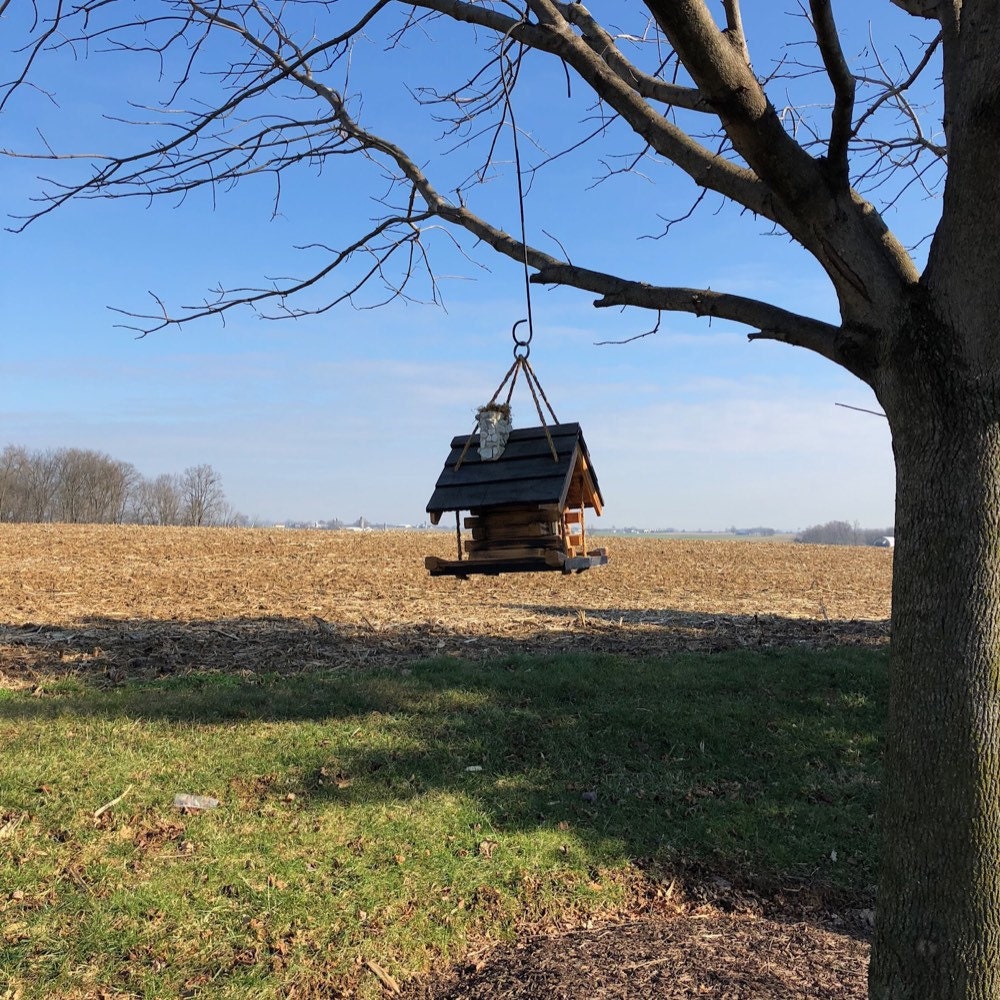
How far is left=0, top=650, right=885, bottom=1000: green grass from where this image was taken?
14.0 feet

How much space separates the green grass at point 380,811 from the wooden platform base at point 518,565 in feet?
5.56

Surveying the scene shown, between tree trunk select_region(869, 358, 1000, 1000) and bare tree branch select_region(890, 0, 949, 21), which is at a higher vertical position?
bare tree branch select_region(890, 0, 949, 21)

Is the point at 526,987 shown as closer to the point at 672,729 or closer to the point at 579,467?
the point at 579,467

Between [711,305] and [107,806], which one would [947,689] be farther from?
[107,806]

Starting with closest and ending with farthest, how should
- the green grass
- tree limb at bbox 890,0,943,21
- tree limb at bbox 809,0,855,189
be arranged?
tree limb at bbox 809,0,855,189 < tree limb at bbox 890,0,943,21 < the green grass

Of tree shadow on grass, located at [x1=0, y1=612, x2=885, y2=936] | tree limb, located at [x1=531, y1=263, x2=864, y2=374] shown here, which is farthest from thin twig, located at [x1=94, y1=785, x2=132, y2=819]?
tree limb, located at [x1=531, y1=263, x2=864, y2=374]

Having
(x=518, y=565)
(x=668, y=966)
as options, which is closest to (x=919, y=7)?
(x=518, y=565)

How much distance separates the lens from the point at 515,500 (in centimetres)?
522

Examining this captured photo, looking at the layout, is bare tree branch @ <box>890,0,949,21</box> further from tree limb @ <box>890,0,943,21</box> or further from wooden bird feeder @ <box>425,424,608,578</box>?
wooden bird feeder @ <box>425,424,608,578</box>

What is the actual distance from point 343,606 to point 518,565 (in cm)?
967

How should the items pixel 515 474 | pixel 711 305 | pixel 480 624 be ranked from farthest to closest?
pixel 480 624 → pixel 515 474 → pixel 711 305

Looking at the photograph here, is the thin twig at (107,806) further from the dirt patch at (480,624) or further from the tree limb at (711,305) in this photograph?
the tree limb at (711,305)

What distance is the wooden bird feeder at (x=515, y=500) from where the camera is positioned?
206 inches

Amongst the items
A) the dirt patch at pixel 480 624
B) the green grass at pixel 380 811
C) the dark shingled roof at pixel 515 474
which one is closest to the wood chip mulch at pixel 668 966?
the dirt patch at pixel 480 624
